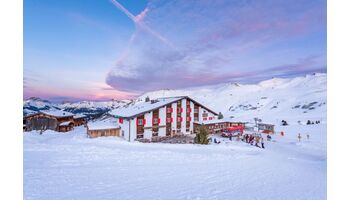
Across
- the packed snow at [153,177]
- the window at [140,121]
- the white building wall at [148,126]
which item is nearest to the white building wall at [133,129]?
the window at [140,121]

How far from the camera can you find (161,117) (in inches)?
458

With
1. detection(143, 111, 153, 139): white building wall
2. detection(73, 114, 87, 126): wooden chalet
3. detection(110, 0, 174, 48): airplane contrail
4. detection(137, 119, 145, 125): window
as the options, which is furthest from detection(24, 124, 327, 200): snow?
detection(73, 114, 87, 126): wooden chalet

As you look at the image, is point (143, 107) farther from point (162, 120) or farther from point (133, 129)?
point (133, 129)

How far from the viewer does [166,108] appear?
11867 millimetres

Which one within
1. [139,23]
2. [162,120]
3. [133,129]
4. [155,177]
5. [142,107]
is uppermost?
[139,23]

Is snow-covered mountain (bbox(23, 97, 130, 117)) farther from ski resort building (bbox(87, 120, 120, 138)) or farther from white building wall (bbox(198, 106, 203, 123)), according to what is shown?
white building wall (bbox(198, 106, 203, 123))

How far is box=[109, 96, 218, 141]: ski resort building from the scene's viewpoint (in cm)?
1070

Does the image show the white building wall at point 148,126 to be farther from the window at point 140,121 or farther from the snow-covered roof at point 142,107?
the snow-covered roof at point 142,107

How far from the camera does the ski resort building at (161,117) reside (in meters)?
10.7

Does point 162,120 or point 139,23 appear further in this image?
point 162,120

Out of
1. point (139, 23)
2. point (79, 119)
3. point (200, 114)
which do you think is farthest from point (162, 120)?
point (79, 119)

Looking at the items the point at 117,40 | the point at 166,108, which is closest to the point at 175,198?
the point at 117,40

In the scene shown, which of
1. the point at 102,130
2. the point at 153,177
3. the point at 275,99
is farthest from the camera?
the point at 275,99
